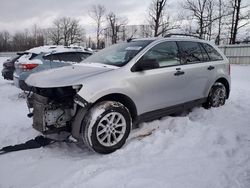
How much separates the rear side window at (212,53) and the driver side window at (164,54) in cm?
111

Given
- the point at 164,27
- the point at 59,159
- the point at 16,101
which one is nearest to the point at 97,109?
the point at 59,159

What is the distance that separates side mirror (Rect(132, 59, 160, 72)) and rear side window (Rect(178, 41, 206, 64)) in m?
0.90

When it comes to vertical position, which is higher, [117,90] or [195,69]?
[195,69]

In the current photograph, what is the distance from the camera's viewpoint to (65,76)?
157 inches

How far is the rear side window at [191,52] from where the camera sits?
5.25 metres

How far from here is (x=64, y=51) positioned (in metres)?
8.68

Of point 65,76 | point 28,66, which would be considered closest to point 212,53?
point 65,76

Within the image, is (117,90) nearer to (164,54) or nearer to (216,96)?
(164,54)

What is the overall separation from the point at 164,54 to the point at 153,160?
2.03 m

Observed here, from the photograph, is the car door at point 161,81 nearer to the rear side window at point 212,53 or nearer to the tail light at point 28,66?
the rear side window at point 212,53

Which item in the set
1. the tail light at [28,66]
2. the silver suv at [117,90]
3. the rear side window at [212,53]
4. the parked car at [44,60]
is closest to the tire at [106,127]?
the silver suv at [117,90]

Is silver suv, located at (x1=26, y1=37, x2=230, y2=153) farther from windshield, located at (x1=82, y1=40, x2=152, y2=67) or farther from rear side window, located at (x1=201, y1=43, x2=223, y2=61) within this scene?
rear side window, located at (x1=201, y1=43, x2=223, y2=61)

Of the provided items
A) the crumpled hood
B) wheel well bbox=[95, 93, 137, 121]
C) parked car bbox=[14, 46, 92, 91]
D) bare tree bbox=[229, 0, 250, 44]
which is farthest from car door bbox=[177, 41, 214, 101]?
bare tree bbox=[229, 0, 250, 44]

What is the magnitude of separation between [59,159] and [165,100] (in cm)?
202
